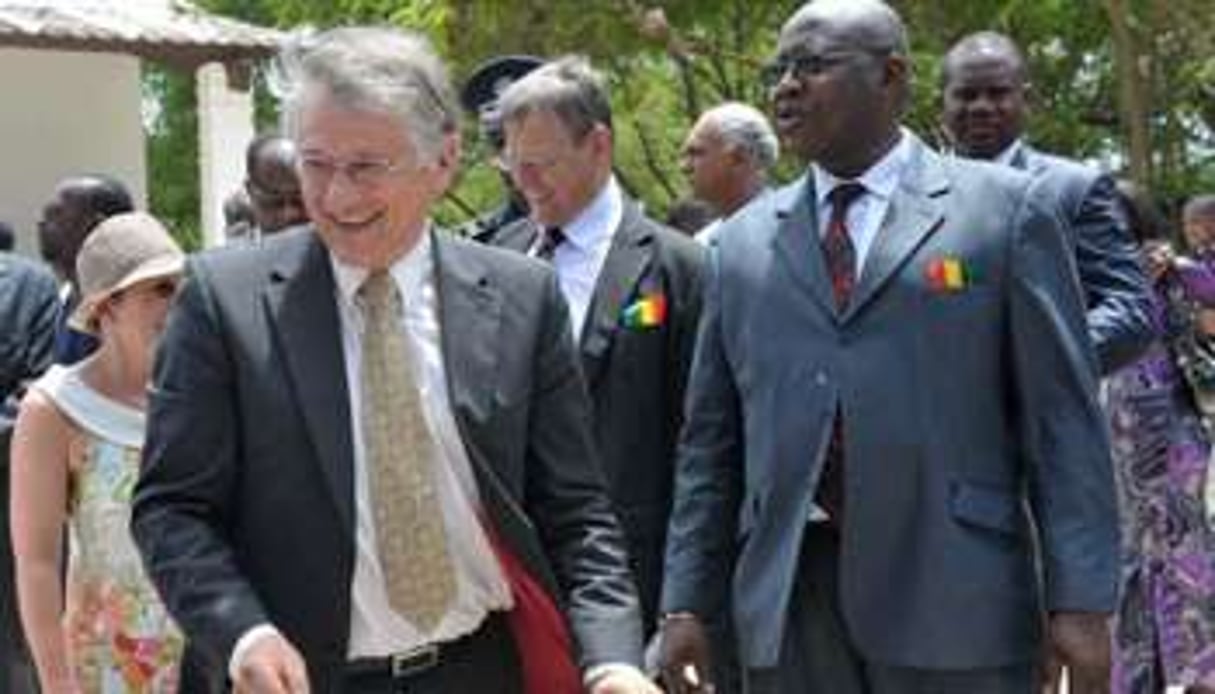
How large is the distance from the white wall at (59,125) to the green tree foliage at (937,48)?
1680mm

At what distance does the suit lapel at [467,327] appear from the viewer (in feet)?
11.8

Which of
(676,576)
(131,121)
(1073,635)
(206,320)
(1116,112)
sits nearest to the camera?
(206,320)

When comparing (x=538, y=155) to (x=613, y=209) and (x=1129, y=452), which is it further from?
(x=1129, y=452)

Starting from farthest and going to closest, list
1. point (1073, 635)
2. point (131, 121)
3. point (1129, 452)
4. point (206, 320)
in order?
point (131, 121) → point (1129, 452) → point (1073, 635) → point (206, 320)

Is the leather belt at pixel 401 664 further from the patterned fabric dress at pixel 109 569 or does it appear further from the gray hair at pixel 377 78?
the patterned fabric dress at pixel 109 569

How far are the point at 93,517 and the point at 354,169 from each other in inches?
65.5

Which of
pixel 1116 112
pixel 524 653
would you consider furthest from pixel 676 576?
pixel 1116 112

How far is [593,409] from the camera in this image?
17.7 feet

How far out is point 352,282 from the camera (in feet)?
11.9

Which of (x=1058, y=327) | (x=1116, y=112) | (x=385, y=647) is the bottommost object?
(x=1116, y=112)

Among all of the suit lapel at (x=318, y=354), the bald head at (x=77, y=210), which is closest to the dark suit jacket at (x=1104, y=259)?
the suit lapel at (x=318, y=354)

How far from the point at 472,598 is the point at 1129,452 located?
14.5ft

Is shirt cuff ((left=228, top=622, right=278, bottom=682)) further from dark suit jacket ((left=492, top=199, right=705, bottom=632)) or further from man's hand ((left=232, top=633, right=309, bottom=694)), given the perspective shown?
dark suit jacket ((left=492, top=199, right=705, bottom=632))

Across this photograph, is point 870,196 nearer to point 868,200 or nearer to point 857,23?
point 868,200
